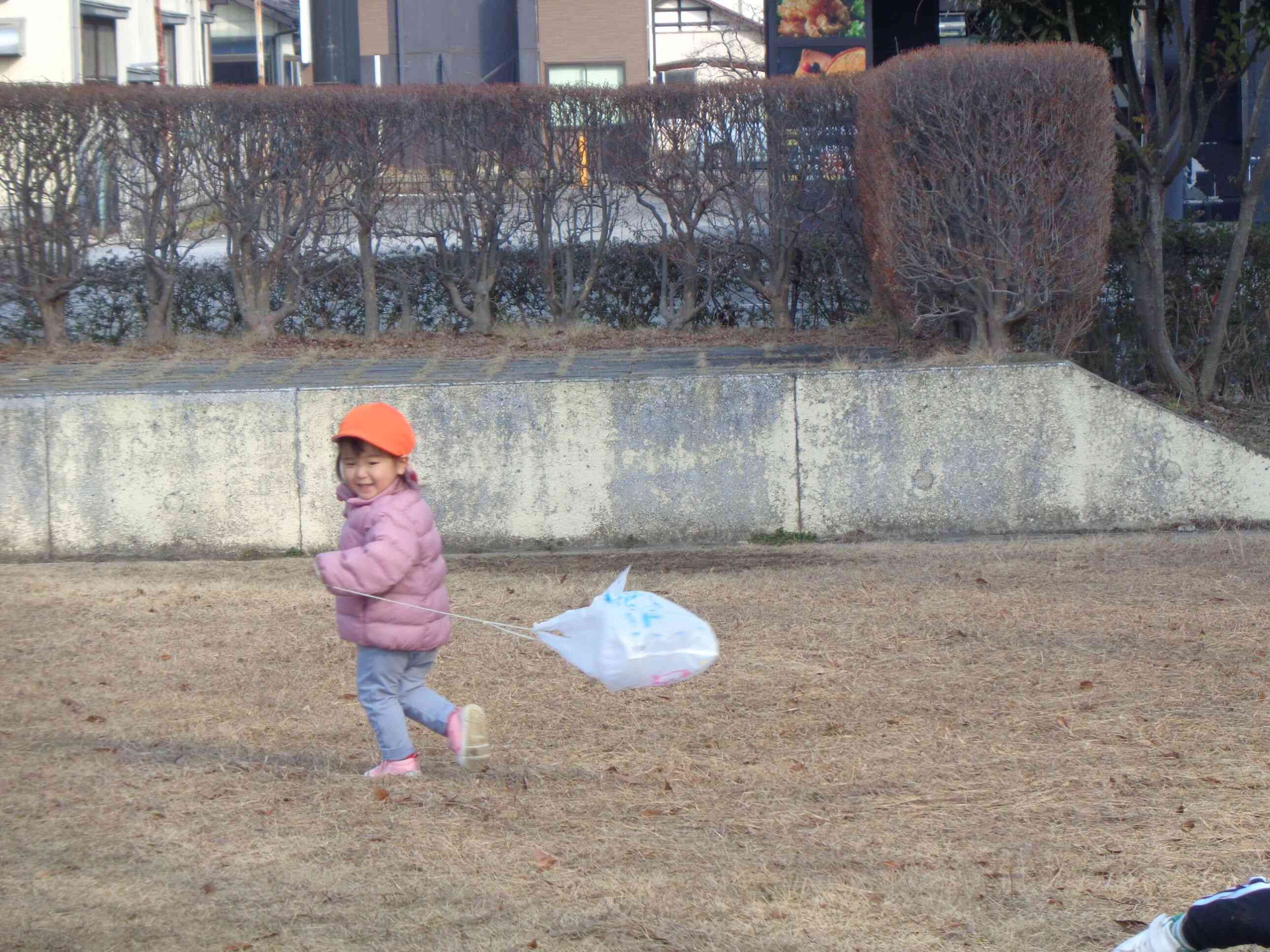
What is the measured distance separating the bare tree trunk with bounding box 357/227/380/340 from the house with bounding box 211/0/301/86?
129 feet

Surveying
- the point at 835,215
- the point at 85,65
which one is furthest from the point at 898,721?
the point at 85,65

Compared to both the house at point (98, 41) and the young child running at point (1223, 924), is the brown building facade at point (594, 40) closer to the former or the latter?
the house at point (98, 41)

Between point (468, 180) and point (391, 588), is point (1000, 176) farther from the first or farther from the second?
point (391, 588)

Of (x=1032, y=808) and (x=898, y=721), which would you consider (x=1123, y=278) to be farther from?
(x=1032, y=808)

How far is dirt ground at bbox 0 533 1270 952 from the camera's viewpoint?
364 centimetres

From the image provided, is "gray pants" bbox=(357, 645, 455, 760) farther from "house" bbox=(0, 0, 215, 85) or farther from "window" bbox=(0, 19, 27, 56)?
"window" bbox=(0, 19, 27, 56)

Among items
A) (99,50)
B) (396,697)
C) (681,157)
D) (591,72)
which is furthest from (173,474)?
(591,72)

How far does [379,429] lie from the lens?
14.3 feet

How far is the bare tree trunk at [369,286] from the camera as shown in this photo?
9.57 meters

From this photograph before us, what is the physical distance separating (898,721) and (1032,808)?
0.89 m

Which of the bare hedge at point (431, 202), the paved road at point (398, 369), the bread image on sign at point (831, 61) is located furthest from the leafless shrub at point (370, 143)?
the bread image on sign at point (831, 61)

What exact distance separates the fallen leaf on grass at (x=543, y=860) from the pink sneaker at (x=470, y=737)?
0.51 meters

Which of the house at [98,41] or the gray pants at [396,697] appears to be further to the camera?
the house at [98,41]

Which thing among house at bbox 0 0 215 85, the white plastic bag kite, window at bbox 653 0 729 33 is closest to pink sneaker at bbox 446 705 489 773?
the white plastic bag kite
